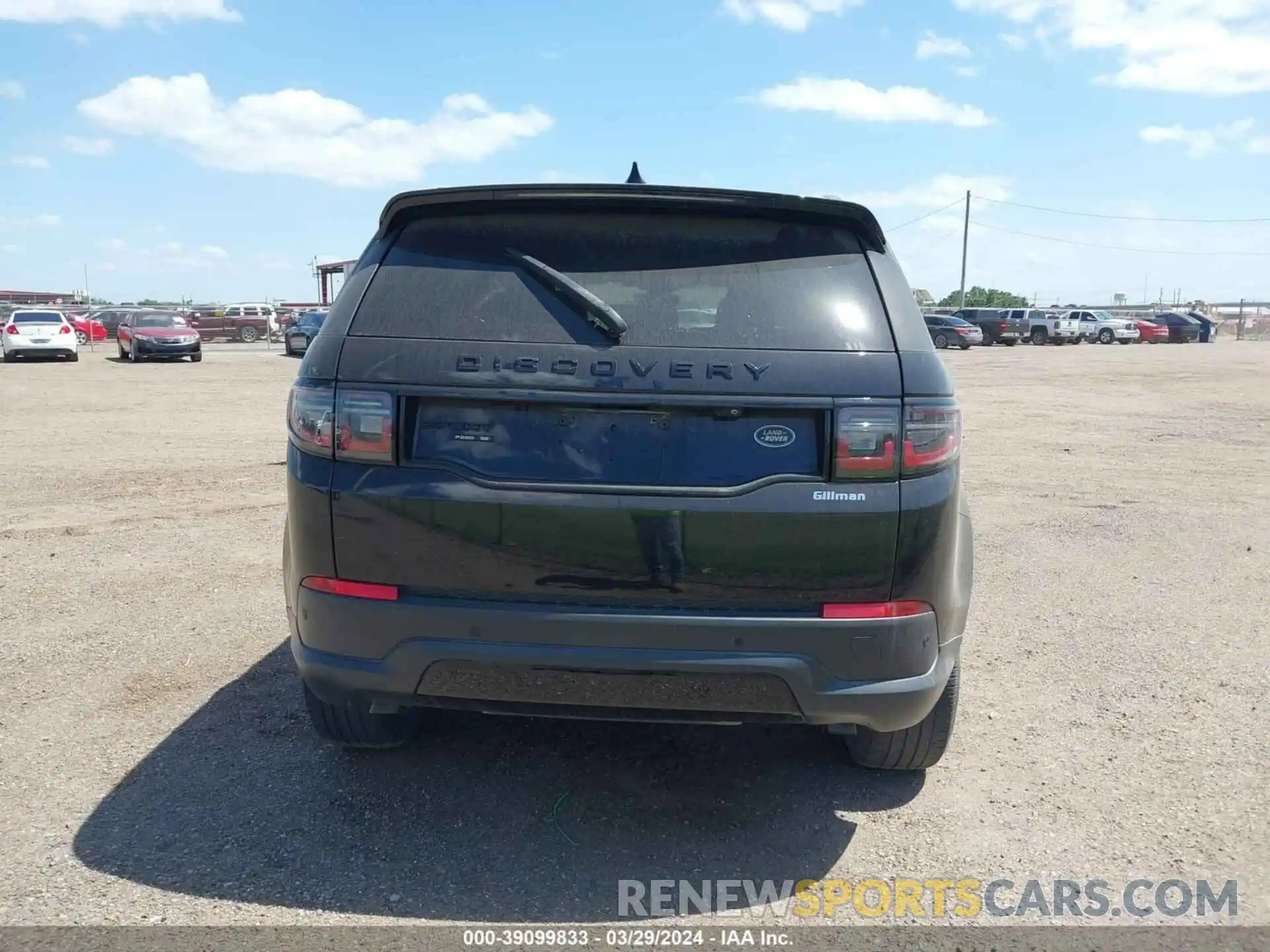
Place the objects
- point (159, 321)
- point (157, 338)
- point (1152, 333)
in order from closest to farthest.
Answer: point (157, 338)
point (159, 321)
point (1152, 333)

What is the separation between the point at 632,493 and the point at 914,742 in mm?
1419

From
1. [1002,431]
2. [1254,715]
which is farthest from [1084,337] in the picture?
[1254,715]

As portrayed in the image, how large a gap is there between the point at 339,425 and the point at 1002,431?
12863mm

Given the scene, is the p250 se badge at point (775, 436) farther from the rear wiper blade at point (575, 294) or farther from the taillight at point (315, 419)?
the taillight at point (315, 419)

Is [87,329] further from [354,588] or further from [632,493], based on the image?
[632,493]

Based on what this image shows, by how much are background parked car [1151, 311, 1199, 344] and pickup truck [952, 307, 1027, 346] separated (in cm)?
940

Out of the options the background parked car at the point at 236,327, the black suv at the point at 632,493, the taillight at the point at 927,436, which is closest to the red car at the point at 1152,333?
the background parked car at the point at 236,327

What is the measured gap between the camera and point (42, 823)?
123 inches

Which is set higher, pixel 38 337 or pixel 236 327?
pixel 236 327

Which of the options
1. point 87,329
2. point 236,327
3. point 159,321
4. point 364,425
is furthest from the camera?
point 236,327

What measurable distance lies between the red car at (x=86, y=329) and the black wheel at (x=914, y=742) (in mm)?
45921

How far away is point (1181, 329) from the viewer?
54156mm

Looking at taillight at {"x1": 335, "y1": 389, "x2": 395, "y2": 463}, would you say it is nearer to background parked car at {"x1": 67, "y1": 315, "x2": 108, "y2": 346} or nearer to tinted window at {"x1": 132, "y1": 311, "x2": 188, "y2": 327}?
tinted window at {"x1": 132, "y1": 311, "x2": 188, "y2": 327}

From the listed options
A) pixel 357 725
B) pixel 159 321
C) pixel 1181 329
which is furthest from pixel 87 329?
pixel 1181 329
